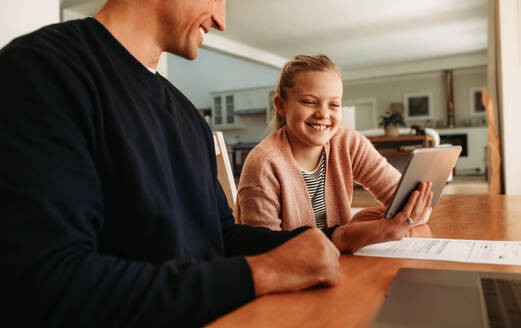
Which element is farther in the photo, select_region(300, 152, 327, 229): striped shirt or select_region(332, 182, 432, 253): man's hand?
select_region(300, 152, 327, 229): striped shirt

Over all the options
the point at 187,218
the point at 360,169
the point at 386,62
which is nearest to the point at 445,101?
the point at 386,62

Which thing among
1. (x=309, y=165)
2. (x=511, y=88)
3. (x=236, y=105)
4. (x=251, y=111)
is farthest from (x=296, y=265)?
(x=236, y=105)

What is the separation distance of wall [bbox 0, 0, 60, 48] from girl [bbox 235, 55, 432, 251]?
87.0 inches

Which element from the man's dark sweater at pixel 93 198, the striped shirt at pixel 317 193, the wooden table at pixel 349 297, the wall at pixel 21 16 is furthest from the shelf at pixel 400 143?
the man's dark sweater at pixel 93 198

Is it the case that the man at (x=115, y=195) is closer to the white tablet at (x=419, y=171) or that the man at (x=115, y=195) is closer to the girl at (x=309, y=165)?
the white tablet at (x=419, y=171)

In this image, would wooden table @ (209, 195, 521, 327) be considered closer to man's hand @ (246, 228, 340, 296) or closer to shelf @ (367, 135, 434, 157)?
man's hand @ (246, 228, 340, 296)

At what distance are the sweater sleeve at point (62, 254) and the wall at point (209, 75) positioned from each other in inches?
456

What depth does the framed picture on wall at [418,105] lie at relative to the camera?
11516 mm

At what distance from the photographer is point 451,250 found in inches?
31.3

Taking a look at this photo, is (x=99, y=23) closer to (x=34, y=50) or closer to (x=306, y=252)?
(x=34, y=50)

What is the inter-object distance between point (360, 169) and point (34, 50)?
39.6 inches

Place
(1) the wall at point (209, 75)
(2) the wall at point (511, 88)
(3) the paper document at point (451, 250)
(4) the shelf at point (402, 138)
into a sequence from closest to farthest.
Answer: (3) the paper document at point (451, 250) < (2) the wall at point (511, 88) < (4) the shelf at point (402, 138) < (1) the wall at point (209, 75)

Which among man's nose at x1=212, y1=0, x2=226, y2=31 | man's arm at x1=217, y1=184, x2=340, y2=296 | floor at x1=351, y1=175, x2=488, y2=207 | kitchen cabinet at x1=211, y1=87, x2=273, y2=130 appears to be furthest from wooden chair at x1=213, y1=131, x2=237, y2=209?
kitchen cabinet at x1=211, y1=87, x2=273, y2=130

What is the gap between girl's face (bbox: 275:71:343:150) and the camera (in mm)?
1294
